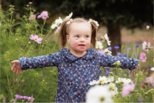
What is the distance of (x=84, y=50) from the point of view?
190 centimetres

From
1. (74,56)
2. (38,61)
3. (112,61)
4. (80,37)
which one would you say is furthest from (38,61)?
(112,61)

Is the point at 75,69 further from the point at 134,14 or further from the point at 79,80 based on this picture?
the point at 134,14

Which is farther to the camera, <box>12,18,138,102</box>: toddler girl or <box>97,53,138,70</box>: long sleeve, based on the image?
<box>97,53,138,70</box>: long sleeve

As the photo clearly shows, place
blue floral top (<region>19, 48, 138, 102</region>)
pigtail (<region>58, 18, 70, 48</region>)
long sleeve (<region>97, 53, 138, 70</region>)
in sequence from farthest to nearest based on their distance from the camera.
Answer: pigtail (<region>58, 18, 70, 48</region>) < long sleeve (<region>97, 53, 138, 70</region>) < blue floral top (<region>19, 48, 138, 102</region>)

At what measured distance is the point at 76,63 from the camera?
74.9 inches

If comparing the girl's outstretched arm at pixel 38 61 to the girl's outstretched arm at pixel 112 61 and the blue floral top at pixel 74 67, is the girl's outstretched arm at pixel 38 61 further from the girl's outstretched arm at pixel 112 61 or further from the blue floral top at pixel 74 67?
the girl's outstretched arm at pixel 112 61

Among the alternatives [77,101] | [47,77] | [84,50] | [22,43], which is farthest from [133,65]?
[22,43]

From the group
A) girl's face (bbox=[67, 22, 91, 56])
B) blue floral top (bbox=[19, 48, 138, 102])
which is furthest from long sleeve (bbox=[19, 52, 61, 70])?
girl's face (bbox=[67, 22, 91, 56])

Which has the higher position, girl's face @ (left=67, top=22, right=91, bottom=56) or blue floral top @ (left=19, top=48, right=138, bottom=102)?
girl's face @ (left=67, top=22, right=91, bottom=56)

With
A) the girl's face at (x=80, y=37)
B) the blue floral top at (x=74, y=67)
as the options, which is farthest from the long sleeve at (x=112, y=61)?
the girl's face at (x=80, y=37)

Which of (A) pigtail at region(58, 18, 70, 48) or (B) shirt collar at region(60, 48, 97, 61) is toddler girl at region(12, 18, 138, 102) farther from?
(A) pigtail at region(58, 18, 70, 48)

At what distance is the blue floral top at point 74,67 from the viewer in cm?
185

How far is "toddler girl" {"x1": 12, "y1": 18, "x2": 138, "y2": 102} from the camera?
6.08ft

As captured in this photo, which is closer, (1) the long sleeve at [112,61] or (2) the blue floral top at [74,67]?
(2) the blue floral top at [74,67]
